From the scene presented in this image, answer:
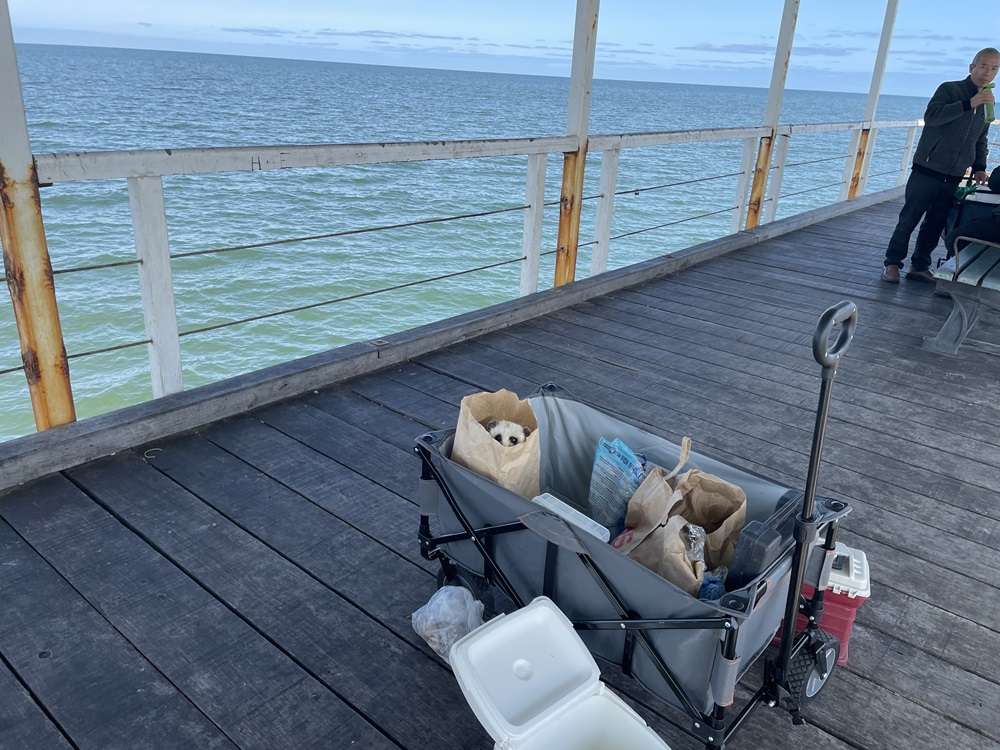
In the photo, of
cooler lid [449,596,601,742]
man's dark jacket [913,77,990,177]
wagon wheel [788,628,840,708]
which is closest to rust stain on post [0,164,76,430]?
cooler lid [449,596,601,742]

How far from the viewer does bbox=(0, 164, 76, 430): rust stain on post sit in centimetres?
196

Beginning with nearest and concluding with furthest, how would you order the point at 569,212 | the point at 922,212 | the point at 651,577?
the point at 651,577 < the point at 569,212 < the point at 922,212

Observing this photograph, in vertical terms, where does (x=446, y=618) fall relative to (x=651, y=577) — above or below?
below

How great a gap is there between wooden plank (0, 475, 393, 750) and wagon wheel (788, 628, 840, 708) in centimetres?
78

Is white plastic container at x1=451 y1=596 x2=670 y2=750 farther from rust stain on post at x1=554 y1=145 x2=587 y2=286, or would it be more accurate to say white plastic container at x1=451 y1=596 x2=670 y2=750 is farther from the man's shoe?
the man's shoe

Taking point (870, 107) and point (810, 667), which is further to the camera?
point (870, 107)

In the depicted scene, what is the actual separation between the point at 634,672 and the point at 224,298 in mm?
10800

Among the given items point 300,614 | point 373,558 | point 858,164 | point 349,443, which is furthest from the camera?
point 858,164

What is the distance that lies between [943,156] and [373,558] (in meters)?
3.95

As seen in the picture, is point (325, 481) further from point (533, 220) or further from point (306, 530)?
point (533, 220)

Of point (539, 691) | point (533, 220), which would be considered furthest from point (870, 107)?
point (539, 691)

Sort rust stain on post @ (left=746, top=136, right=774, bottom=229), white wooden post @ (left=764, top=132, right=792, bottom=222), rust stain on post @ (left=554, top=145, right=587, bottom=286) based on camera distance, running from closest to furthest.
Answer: rust stain on post @ (left=554, top=145, right=587, bottom=286) < rust stain on post @ (left=746, top=136, right=774, bottom=229) < white wooden post @ (left=764, top=132, right=792, bottom=222)

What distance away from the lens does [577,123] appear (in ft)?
11.7

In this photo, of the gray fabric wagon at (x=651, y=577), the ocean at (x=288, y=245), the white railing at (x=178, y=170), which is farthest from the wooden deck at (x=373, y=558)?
the ocean at (x=288, y=245)
